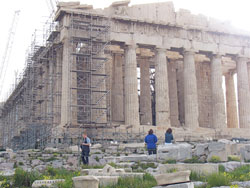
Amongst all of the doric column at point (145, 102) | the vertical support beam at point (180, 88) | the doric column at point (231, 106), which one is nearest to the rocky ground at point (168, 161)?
the doric column at point (145, 102)

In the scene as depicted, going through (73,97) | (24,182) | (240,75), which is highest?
(240,75)

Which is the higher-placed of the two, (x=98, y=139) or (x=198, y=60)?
(x=198, y=60)

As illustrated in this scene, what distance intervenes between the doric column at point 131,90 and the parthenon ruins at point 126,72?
0.08 metres

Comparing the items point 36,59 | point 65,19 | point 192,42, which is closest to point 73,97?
point 65,19

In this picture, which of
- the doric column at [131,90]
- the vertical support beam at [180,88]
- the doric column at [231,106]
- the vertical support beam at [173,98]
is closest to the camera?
the doric column at [131,90]

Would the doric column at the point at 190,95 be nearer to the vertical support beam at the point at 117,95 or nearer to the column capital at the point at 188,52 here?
the column capital at the point at 188,52

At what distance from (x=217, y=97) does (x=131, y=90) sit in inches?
350

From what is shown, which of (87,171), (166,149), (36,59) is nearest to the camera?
(87,171)

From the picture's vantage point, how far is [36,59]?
43281 millimetres

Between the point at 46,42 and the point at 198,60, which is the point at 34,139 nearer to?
the point at 46,42

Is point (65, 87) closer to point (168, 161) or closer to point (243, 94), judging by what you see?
point (243, 94)

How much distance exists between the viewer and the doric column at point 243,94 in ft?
140

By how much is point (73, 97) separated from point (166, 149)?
1846cm

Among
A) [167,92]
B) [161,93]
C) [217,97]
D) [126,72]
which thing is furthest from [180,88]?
[126,72]
